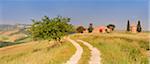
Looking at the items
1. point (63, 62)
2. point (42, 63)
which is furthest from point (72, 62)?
point (42, 63)

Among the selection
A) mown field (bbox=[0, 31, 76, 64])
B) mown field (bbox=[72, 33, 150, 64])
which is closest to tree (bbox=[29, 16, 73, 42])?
mown field (bbox=[0, 31, 76, 64])

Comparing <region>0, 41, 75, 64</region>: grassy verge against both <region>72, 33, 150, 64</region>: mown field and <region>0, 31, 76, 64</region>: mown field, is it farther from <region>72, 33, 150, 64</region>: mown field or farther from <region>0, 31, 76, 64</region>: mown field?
<region>72, 33, 150, 64</region>: mown field

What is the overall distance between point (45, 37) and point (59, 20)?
192 inches

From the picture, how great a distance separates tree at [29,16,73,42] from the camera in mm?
55812

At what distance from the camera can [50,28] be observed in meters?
55.5

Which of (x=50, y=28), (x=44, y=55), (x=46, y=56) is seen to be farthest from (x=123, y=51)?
(x=50, y=28)

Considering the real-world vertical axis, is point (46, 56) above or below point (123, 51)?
above

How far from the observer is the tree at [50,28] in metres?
55.8

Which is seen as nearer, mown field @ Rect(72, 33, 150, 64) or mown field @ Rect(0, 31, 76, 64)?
mown field @ Rect(72, 33, 150, 64)

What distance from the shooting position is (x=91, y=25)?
147 meters

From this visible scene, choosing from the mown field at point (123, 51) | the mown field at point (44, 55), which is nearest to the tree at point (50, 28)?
the mown field at point (44, 55)

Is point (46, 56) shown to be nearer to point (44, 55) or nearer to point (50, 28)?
point (44, 55)

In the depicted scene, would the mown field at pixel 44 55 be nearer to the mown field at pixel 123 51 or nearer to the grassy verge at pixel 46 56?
the grassy verge at pixel 46 56

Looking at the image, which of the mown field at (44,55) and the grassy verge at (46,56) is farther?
the mown field at (44,55)
